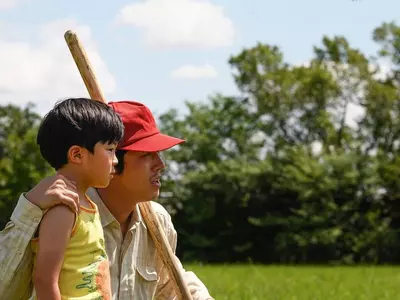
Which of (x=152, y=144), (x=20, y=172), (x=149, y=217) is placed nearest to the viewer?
(x=152, y=144)

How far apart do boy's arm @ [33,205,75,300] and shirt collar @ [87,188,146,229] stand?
96cm

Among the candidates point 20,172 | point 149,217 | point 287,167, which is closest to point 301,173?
point 287,167

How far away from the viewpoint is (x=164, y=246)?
4.17 m

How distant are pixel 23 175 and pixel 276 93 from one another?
11.1 meters

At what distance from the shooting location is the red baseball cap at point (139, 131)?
4.05 m

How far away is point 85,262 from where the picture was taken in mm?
3188

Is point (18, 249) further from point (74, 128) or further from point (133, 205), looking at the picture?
point (133, 205)

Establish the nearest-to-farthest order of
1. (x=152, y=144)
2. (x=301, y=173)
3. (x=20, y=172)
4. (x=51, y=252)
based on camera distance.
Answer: (x=51, y=252), (x=152, y=144), (x=301, y=173), (x=20, y=172)

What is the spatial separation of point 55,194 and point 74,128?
0.65ft

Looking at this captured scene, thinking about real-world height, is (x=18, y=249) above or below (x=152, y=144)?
below

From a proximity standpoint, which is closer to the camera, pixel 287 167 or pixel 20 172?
pixel 287 167

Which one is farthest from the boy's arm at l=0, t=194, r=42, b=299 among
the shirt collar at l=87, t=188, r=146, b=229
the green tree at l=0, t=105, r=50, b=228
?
the green tree at l=0, t=105, r=50, b=228

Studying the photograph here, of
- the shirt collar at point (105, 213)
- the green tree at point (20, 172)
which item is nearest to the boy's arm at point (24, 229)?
the shirt collar at point (105, 213)

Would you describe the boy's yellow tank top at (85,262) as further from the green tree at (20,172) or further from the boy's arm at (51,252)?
the green tree at (20,172)
